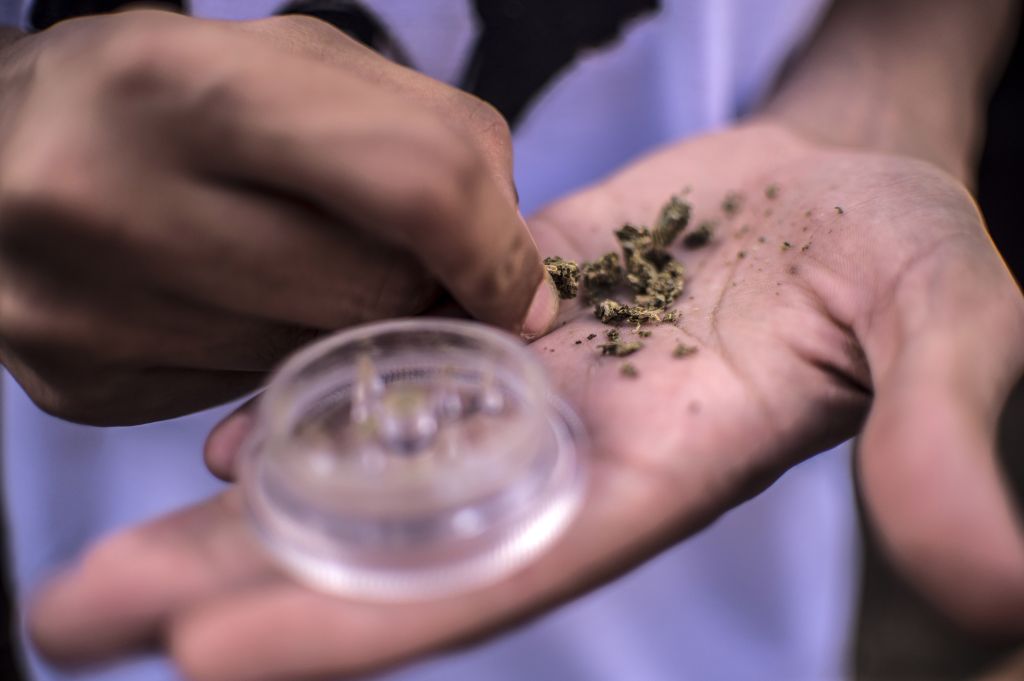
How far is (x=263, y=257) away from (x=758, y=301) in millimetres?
952

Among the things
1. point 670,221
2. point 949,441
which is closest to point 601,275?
point 670,221

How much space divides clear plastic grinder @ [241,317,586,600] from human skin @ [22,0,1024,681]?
0.06m

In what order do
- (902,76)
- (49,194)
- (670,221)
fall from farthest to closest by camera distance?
(902,76) → (670,221) → (49,194)

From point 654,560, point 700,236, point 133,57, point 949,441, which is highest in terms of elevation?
point 133,57

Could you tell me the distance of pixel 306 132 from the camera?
1.16 meters

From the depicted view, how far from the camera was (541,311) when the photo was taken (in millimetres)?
1581

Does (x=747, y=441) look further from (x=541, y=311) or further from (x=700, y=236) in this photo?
(x=700, y=236)

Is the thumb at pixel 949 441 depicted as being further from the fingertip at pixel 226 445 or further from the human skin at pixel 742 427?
the fingertip at pixel 226 445

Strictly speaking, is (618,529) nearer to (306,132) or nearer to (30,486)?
(306,132)

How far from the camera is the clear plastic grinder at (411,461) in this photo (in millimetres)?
1188

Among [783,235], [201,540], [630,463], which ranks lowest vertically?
[201,540]

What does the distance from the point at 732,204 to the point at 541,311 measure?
0.68 meters

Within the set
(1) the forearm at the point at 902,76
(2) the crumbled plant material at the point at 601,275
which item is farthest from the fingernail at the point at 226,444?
(1) the forearm at the point at 902,76

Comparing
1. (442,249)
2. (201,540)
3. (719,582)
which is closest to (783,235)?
(442,249)
